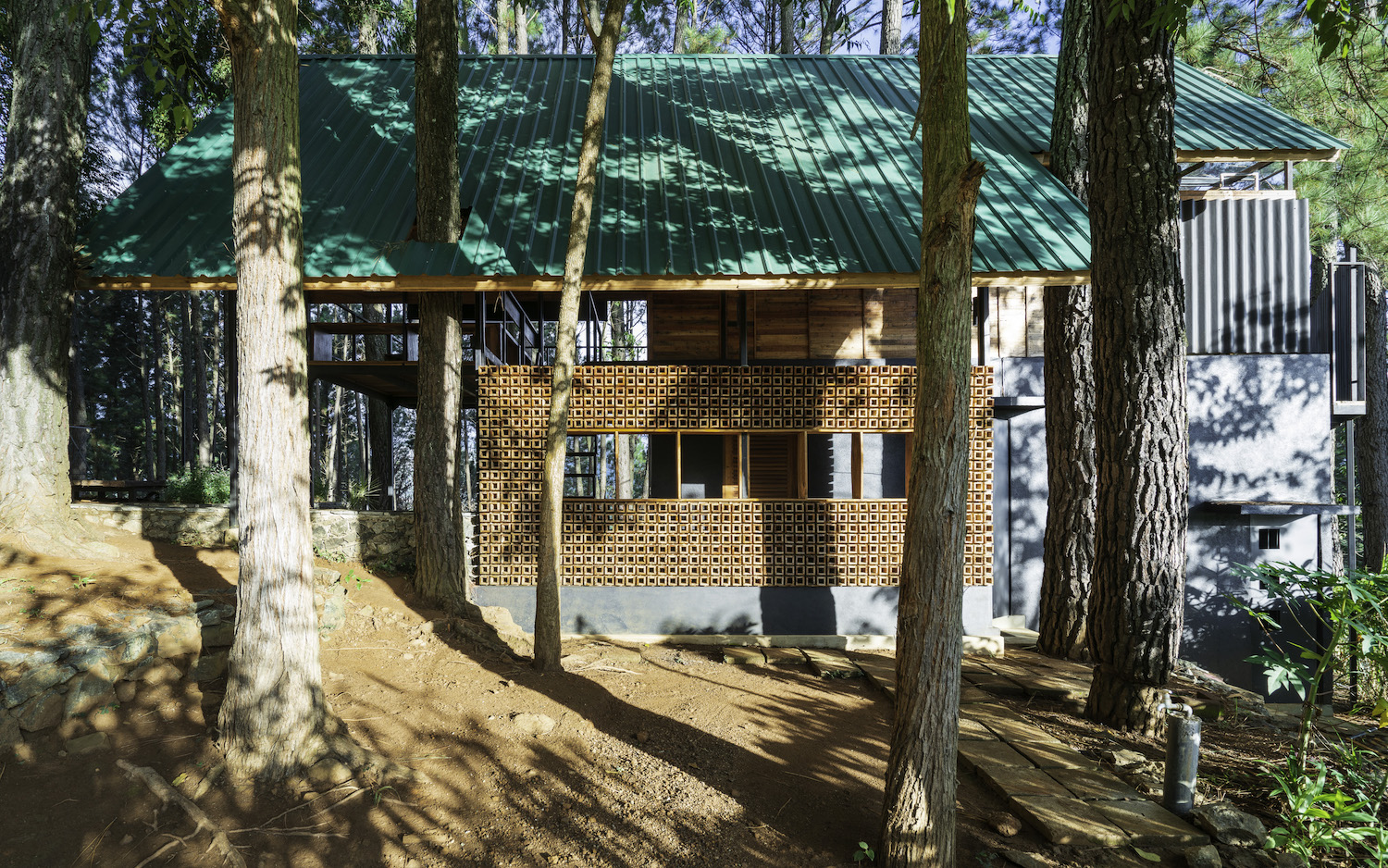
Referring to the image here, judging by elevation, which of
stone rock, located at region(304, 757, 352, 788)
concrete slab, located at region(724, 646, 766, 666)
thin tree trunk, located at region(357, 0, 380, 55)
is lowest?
concrete slab, located at region(724, 646, 766, 666)

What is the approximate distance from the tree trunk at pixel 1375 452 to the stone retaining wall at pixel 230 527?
14.7 m

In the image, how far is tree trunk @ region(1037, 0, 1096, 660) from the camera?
22.9ft

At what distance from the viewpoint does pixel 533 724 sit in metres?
4.73

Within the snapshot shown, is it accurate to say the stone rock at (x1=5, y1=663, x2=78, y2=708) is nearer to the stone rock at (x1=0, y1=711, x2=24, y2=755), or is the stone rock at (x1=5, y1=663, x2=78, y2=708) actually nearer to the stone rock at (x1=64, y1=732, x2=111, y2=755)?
the stone rock at (x1=0, y1=711, x2=24, y2=755)

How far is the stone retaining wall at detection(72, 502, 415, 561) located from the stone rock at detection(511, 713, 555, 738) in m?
3.17

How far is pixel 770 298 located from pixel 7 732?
8.53 meters

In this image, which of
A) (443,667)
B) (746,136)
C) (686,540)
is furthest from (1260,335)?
(443,667)

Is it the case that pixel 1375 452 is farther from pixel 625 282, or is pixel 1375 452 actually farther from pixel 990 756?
pixel 625 282

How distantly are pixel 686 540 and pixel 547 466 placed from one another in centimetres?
247

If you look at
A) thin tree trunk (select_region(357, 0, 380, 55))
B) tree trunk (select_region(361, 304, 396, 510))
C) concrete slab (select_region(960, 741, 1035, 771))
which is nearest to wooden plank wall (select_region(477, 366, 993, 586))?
concrete slab (select_region(960, 741, 1035, 771))

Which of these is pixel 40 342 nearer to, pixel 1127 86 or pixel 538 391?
pixel 538 391

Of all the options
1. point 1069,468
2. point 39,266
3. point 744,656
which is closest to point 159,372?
point 39,266

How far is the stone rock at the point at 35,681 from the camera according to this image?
3.86 m

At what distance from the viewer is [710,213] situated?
797 centimetres
